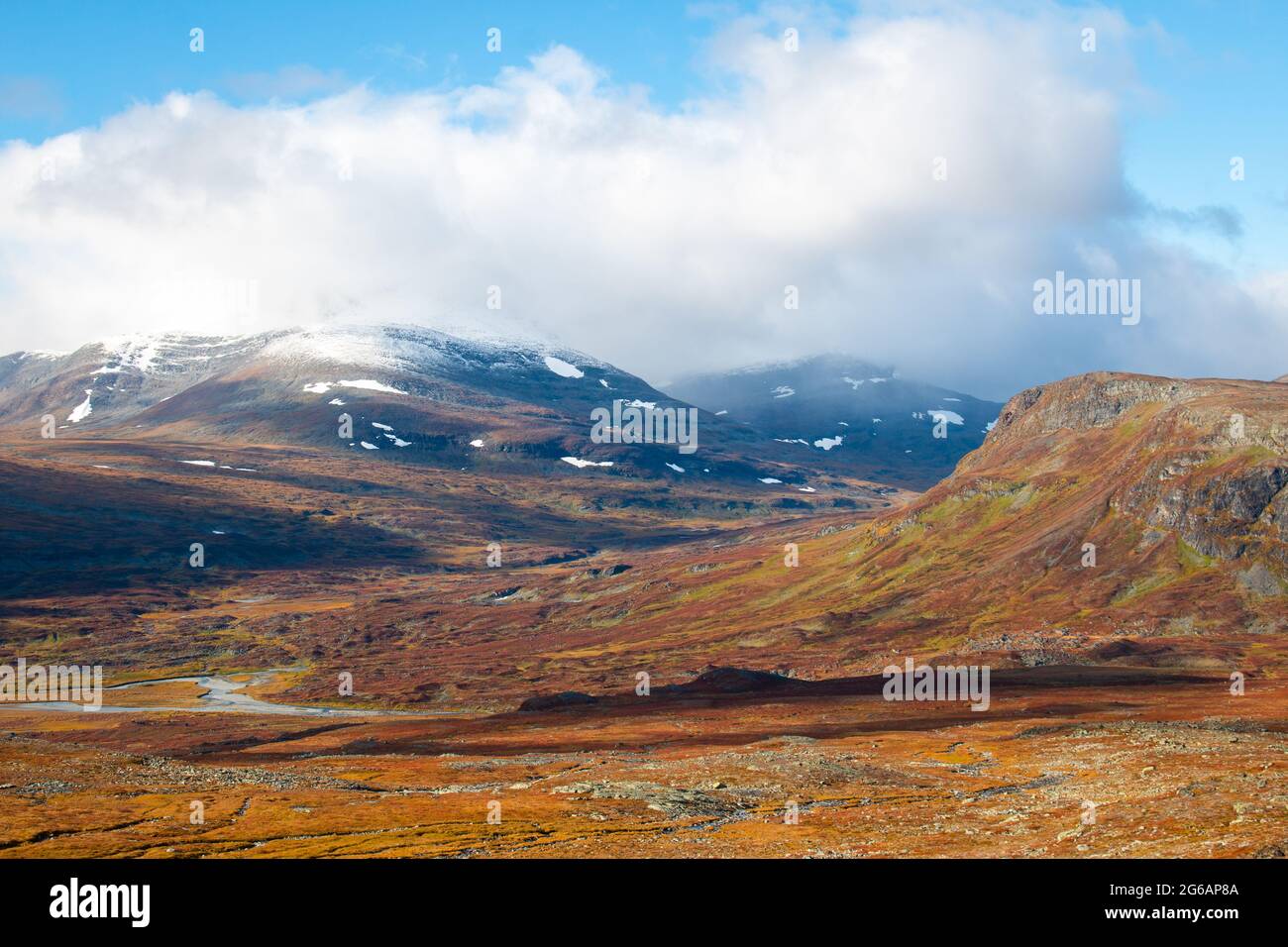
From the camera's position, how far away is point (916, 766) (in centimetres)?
8894

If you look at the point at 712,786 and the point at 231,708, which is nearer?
the point at 712,786

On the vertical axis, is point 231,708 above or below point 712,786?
below

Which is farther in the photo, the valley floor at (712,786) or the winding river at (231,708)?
the winding river at (231,708)

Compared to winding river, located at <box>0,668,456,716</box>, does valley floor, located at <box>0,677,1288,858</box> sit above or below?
above

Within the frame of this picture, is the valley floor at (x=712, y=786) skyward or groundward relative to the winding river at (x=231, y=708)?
skyward

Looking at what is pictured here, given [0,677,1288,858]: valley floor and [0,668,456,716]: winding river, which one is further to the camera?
[0,668,456,716]: winding river
